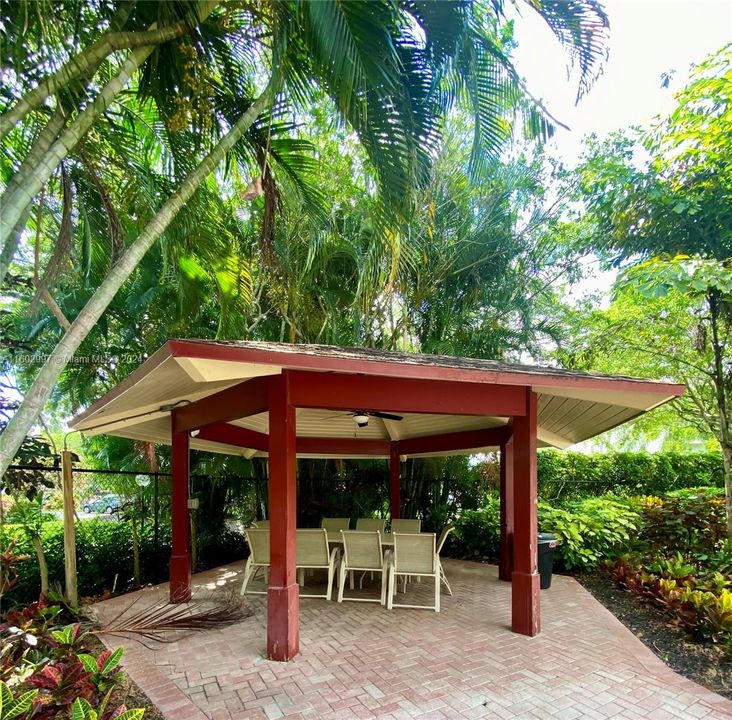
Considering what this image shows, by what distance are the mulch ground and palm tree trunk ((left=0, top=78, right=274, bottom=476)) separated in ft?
17.4

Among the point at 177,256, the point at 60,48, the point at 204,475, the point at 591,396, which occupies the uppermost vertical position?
the point at 60,48

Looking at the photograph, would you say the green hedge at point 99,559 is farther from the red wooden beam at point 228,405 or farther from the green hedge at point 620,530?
the green hedge at point 620,530

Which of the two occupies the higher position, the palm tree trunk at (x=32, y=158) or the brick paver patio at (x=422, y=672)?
the palm tree trunk at (x=32, y=158)

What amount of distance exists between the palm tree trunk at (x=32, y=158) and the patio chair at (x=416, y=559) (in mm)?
4598

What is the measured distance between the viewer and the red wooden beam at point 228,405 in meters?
4.69

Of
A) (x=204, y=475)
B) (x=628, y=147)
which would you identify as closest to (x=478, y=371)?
(x=628, y=147)

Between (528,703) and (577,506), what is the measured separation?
598 cm

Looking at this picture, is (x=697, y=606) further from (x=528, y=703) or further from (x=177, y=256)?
(x=177, y=256)

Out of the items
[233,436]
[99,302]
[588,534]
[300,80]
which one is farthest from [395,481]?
[300,80]

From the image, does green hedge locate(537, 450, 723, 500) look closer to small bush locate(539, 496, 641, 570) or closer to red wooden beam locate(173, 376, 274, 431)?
small bush locate(539, 496, 641, 570)

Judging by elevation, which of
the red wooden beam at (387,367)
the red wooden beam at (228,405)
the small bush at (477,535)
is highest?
the red wooden beam at (387,367)

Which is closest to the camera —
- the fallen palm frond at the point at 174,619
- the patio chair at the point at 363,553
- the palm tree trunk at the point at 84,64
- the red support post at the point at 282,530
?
the palm tree trunk at the point at 84,64

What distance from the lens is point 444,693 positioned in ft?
12.1

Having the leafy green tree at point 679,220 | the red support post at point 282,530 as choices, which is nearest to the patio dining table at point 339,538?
the red support post at point 282,530
